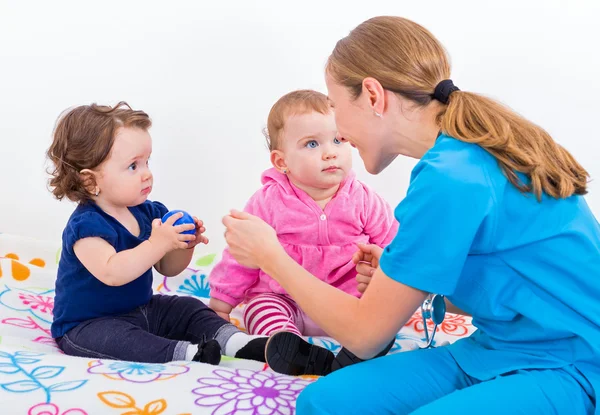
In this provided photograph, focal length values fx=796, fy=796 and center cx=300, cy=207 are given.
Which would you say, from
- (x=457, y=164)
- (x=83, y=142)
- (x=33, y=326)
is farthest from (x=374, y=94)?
(x=33, y=326)

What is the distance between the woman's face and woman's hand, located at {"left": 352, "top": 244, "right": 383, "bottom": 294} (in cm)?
19

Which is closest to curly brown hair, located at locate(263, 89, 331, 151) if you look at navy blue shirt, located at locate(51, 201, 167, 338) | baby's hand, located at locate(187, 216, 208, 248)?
baby's hand, located at locate(187, 216, 208, 248)

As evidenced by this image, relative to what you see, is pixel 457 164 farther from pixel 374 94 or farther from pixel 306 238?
pixel 306 238

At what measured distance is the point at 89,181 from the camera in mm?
1891

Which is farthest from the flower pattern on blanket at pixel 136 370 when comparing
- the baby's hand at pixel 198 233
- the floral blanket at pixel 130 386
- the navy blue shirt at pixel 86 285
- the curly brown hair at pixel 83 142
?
the curly brown hair at pixel 83 142

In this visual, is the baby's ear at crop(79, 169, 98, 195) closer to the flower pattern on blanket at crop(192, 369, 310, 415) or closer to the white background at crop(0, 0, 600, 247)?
the flower pattern on blanket at crop(192, 369, 310, 415)

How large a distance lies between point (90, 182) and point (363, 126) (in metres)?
0.72

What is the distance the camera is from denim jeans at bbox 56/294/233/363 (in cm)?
178

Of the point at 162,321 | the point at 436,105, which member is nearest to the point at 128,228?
the point at 162,321

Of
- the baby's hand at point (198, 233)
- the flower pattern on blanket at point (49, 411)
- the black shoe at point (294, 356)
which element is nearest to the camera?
the flower pattern on blanket at point (49, 411)

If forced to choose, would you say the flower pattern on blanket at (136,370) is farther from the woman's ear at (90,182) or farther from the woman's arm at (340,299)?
the woman's ear at (90,182)

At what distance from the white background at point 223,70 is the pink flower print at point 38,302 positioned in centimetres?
94

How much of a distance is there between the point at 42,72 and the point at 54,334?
4.83ft

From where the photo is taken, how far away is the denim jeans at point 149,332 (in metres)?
1.78
